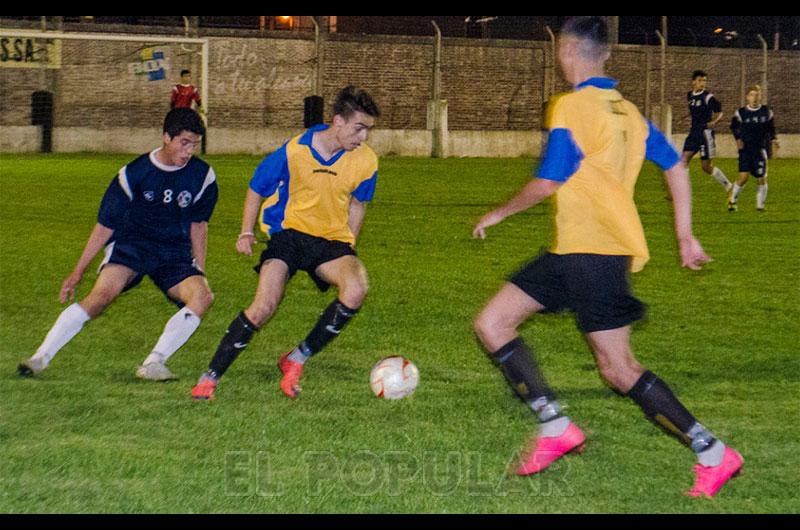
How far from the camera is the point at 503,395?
6.94 m

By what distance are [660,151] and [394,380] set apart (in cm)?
215

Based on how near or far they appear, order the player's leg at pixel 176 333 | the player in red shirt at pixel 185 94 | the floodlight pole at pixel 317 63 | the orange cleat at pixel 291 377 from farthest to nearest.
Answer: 1. the floodlight pole at pixel 317 63
2. the player in red shirt at pixel 185 94
3. the player's leg at pixel 176 333
4. the orange cleat at pixel 291 377

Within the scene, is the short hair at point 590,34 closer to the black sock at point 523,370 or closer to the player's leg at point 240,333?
the black sock at point 523,370

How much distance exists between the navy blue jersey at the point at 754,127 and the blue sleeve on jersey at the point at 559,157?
54.0 feet

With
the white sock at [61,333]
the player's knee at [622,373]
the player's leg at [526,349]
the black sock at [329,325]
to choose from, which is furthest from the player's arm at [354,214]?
the player's knee at [622,373]

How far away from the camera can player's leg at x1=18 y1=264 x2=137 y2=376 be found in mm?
7242

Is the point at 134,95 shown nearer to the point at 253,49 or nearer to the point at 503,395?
the point at 253,49

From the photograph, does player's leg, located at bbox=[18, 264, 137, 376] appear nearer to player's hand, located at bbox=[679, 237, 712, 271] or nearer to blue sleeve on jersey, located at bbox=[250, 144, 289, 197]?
blue sleeve on jersey, located at bbox=[250, 144, 289, 197]

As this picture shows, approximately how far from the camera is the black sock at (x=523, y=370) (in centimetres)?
545

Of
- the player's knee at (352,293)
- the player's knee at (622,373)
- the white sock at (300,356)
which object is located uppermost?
the player's knee at (352,293)

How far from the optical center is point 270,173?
6.77m

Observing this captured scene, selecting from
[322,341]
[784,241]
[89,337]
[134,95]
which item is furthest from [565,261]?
[134,95]

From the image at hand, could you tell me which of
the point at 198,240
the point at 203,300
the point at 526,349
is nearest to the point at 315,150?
the point at 198,240

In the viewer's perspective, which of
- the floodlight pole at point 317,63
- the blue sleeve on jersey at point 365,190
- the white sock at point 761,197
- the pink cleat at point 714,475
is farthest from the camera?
the floodlight pole at point 317,63
